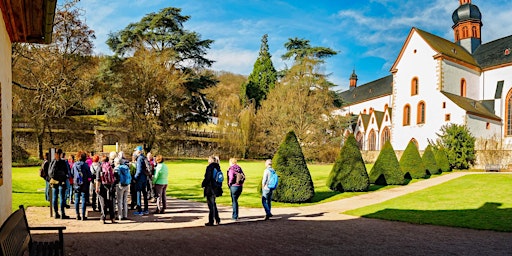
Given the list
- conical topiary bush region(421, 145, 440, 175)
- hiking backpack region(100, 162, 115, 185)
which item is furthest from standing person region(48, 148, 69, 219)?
conical topiary bush region(421, 145, 440, 175)

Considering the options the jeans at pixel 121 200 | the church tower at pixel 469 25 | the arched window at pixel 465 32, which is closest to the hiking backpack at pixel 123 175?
the jeans at pixel 121 200

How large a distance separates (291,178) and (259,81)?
1658 inches

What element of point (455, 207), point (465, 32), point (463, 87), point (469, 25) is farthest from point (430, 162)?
point (469, 25)

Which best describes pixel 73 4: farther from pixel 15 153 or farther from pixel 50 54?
pixel 15 153

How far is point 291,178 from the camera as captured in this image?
1486cm

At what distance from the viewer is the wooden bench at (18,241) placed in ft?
12.5

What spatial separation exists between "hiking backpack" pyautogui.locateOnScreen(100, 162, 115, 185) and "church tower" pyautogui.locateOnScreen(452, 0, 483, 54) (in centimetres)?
5339

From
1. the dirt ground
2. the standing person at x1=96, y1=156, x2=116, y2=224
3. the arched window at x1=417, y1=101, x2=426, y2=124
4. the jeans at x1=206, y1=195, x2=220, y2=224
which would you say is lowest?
the dirt ground

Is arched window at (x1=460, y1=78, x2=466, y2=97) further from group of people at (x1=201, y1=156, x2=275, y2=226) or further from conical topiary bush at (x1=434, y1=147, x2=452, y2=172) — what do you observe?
group of people at (x1=201, y1=156, x2=275, y2=226)

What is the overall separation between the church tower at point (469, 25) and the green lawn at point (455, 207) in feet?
124

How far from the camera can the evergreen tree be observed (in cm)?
5503

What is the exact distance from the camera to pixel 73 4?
17922 millimetres

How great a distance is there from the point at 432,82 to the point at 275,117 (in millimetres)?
19336

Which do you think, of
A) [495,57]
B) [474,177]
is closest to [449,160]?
[474,177]
